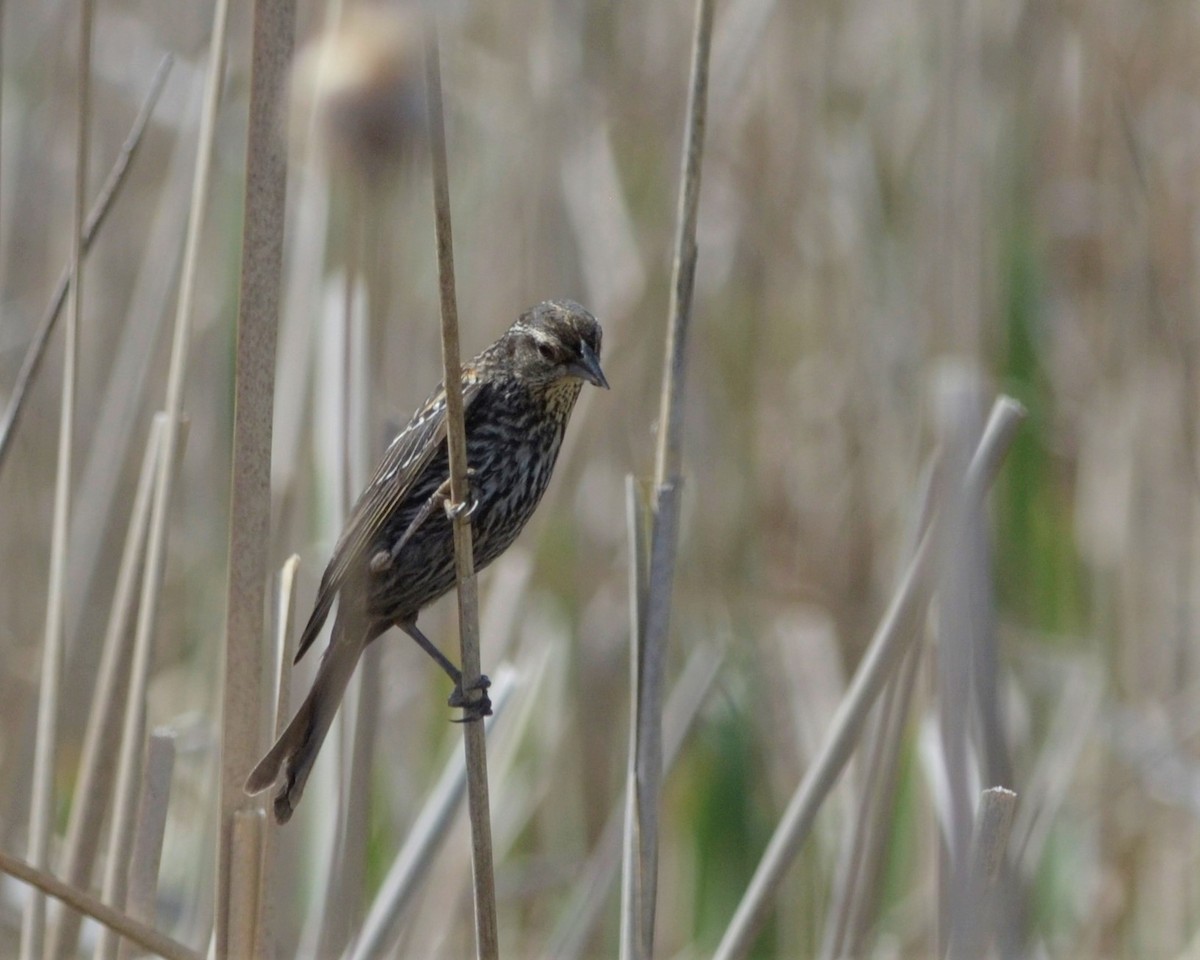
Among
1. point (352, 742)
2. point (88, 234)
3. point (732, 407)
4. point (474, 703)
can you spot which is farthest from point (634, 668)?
point (732, 407)

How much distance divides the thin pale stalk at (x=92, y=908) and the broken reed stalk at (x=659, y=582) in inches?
19.2

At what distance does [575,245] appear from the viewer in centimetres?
320

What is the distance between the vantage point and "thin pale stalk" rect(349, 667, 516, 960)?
1.92m

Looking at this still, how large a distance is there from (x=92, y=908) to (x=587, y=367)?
3.48ft

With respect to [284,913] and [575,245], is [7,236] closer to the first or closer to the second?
[575,245]

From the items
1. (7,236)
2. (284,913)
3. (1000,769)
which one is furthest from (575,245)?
(1000,769)

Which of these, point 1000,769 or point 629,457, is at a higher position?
point 629,457

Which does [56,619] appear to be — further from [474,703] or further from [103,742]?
[474,703]

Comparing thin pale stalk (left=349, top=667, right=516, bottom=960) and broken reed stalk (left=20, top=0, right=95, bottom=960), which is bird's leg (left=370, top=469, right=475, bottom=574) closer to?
thin pale stalk (left=349, top=667, right=516, bottom=960)

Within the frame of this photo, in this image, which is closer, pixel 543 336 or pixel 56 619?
pixel 56 619

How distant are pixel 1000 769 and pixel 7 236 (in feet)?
6.87

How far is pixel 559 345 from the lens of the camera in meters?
2.21

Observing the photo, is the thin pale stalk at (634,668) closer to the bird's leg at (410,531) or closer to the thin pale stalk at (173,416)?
the bird's leg at (410,531)

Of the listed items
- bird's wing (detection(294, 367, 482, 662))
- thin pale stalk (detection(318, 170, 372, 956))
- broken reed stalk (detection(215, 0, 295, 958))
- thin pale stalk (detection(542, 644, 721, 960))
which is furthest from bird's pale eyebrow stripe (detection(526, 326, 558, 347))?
→ broken reed stalk (detection(215, 0, 295, 958))
